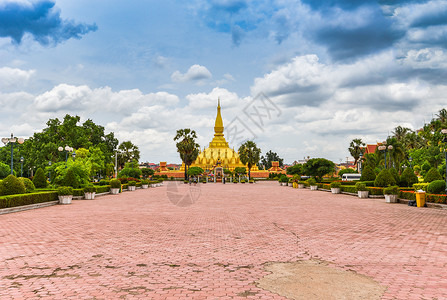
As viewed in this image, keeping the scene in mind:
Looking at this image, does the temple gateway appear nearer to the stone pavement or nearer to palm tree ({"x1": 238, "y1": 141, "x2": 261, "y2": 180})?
palm tree ({"x1": 238, "y1": 141, "x2": 261, "y2": 180})

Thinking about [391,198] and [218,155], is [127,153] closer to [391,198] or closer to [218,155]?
[218,155]

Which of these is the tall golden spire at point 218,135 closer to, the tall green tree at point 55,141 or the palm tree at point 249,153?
the palm tree at point 249,153

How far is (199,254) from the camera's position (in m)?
7.66

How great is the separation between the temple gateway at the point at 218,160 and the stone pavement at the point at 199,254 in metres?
60.9

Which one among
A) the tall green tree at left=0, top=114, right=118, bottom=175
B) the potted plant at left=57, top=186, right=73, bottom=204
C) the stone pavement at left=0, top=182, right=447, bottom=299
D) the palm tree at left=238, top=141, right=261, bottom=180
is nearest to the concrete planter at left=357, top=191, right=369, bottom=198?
the stone pavement at left=0, top=182, right=447, bottom=299

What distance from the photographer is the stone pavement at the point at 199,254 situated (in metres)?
5.39

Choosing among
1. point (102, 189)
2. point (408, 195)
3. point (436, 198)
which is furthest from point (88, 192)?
point (436, 198)

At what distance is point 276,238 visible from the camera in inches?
376

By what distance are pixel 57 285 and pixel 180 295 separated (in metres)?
2.07

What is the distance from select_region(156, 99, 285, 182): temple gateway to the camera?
77875 mm

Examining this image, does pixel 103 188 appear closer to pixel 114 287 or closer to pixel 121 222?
pixel 121 222

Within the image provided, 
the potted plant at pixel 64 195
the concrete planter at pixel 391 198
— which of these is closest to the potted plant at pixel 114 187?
the potted plant at pixel 64 195

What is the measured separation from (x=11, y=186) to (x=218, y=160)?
203 ft

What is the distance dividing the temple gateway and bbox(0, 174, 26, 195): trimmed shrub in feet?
→ 181
